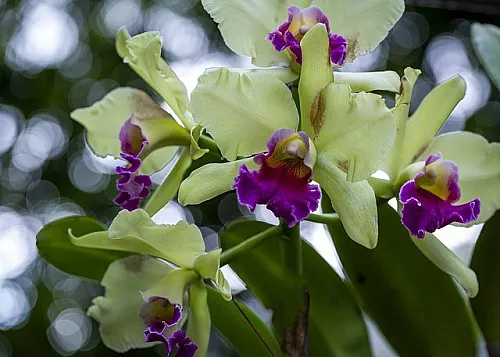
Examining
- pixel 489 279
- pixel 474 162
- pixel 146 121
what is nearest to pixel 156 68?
pixel 146 121

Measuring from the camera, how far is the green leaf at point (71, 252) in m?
0.90

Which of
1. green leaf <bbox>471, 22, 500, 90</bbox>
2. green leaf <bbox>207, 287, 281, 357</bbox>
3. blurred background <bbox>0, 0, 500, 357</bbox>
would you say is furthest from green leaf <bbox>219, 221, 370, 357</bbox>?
blurred background <bbox>0, 0, 500, 357</bbox>

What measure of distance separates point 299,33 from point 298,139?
14 centimetres

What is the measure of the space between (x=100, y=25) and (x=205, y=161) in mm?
3004

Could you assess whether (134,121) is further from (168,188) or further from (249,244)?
(249,244)

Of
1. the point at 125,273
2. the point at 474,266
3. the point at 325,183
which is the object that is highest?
the point at 325,183

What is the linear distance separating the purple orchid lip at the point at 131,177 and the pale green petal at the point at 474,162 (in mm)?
359

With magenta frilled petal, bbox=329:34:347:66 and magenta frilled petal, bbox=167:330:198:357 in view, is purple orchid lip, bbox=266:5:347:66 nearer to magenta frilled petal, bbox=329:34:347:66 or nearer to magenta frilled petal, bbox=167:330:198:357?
magenta frilled petal, bbox=329:34:347:66

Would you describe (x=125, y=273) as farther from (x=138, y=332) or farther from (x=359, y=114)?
(x=359, y=114)

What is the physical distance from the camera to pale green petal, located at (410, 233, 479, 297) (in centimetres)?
82

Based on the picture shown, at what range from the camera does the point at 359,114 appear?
0.69 meters

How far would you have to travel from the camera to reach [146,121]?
2.72 ft

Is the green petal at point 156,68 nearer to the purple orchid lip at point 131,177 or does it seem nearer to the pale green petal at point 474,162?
the purple orchid lip at point 131,177

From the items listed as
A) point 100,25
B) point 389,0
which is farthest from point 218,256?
point 100,25
